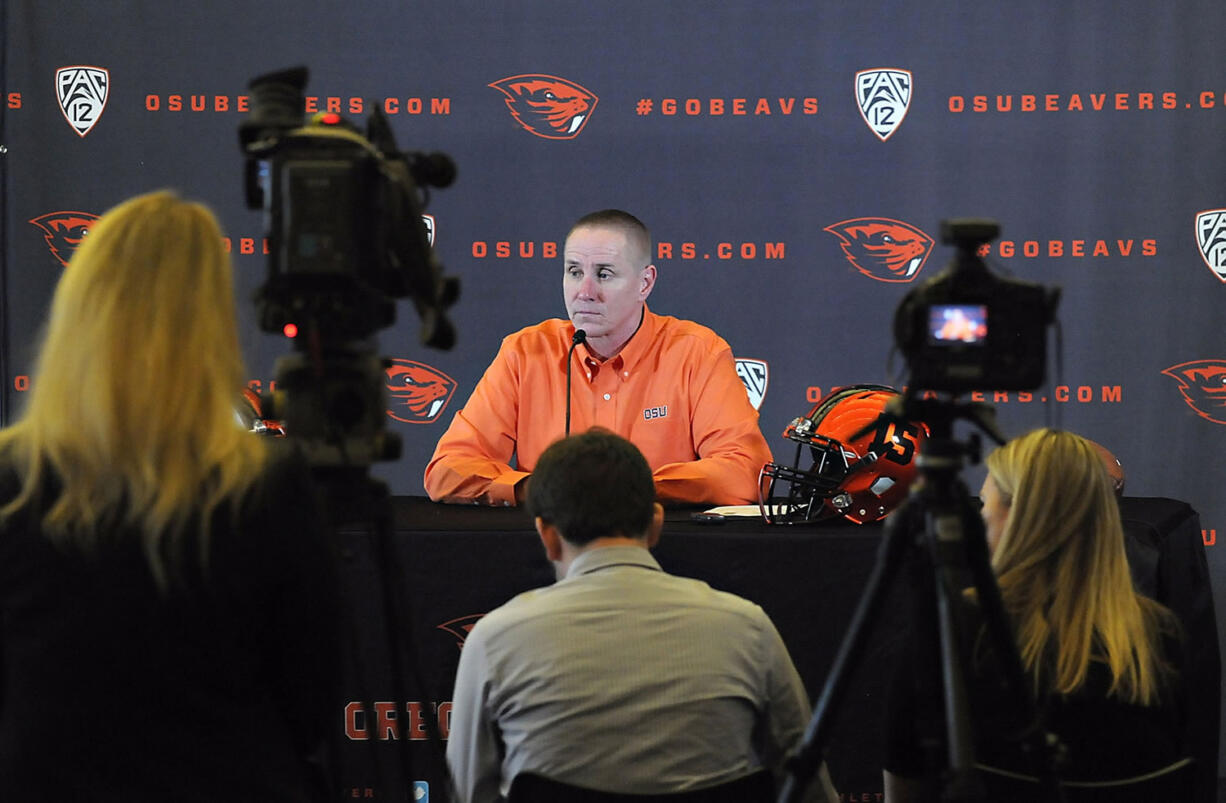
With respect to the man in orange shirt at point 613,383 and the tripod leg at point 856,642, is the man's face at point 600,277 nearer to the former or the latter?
the man in orange shirt at point 613,383

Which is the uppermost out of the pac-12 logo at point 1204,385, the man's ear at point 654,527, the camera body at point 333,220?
the camera body at point 333,220

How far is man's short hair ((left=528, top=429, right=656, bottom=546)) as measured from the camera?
5.48 ft

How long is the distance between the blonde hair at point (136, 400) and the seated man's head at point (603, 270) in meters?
2.21

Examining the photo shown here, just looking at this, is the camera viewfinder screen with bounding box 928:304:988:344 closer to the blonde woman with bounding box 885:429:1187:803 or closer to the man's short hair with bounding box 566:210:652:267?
the blonde woman with bounding box 885:429:1187:803

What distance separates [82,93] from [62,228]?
0.46m

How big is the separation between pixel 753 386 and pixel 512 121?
1216 mm

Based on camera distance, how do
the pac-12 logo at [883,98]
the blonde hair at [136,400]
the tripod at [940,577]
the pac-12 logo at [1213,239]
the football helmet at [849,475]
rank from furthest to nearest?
the pac-12 logo at [883,98], the pac-12 logo at [1213,239], the football helmet at [849,475], the tripod at [940,577], the blonde hair at [136,400]

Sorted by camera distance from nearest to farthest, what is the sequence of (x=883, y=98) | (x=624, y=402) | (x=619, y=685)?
(x=619, y=685)
(x=624, y=402)
(x=883, y=98)

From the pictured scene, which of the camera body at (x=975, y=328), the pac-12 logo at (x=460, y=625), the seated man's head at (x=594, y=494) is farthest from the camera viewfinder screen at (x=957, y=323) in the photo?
the pac-12 logo at (x=460, y=625)

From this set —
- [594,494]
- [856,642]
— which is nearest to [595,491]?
[594,494]

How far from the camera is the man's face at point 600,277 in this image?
3430mm

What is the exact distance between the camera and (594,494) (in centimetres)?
169

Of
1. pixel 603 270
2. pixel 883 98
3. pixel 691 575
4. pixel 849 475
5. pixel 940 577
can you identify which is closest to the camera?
pixel 940 577

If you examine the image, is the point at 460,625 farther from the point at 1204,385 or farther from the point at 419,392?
the point at 1204,385
